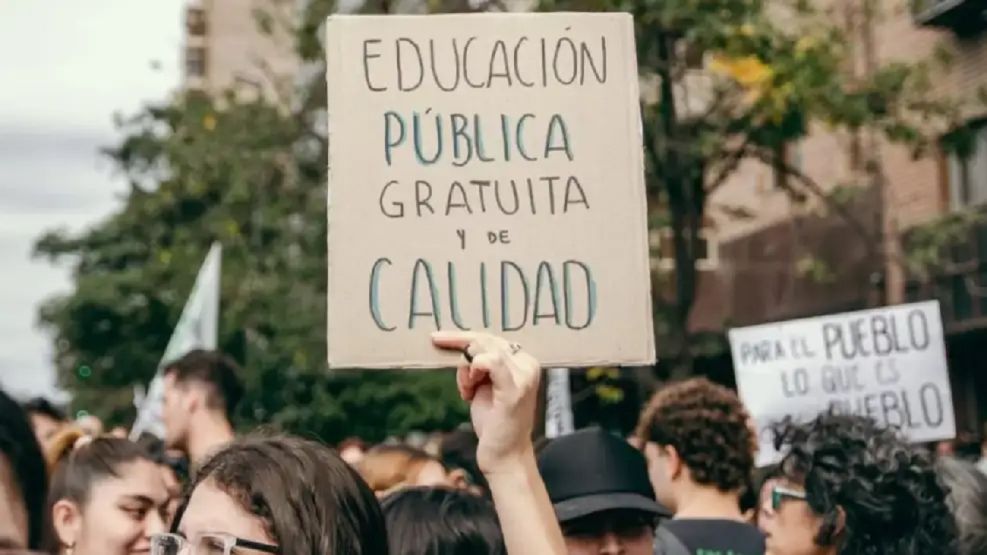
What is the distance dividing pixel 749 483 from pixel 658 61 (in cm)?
844

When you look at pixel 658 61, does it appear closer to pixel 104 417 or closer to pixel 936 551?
→ pixel 936 551

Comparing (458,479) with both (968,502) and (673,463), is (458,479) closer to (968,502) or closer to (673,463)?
(673,463)

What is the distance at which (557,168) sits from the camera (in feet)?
10.3

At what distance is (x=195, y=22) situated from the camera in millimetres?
55531

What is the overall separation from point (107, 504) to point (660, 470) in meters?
1.86

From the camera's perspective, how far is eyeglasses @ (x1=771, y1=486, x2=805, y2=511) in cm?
378

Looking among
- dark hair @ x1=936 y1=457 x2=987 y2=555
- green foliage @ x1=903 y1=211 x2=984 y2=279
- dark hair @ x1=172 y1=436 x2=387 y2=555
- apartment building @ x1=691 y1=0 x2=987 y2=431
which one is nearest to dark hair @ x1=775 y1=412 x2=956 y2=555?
dark hair @ x1=936 y1=457 x2=987 y2=555

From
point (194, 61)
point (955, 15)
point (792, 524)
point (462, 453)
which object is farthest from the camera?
point (194, 61)

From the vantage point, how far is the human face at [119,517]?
4301 mm

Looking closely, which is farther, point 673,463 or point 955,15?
point 955,15

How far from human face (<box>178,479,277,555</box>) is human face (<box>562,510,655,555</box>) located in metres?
1.64

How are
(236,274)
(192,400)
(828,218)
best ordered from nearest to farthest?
(192,400) < (828,218) < (236,274)

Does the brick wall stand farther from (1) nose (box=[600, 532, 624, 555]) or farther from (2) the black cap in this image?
(1) nose (box=[600, 532, 624, 555])

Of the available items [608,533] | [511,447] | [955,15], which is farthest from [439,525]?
[955,15]
